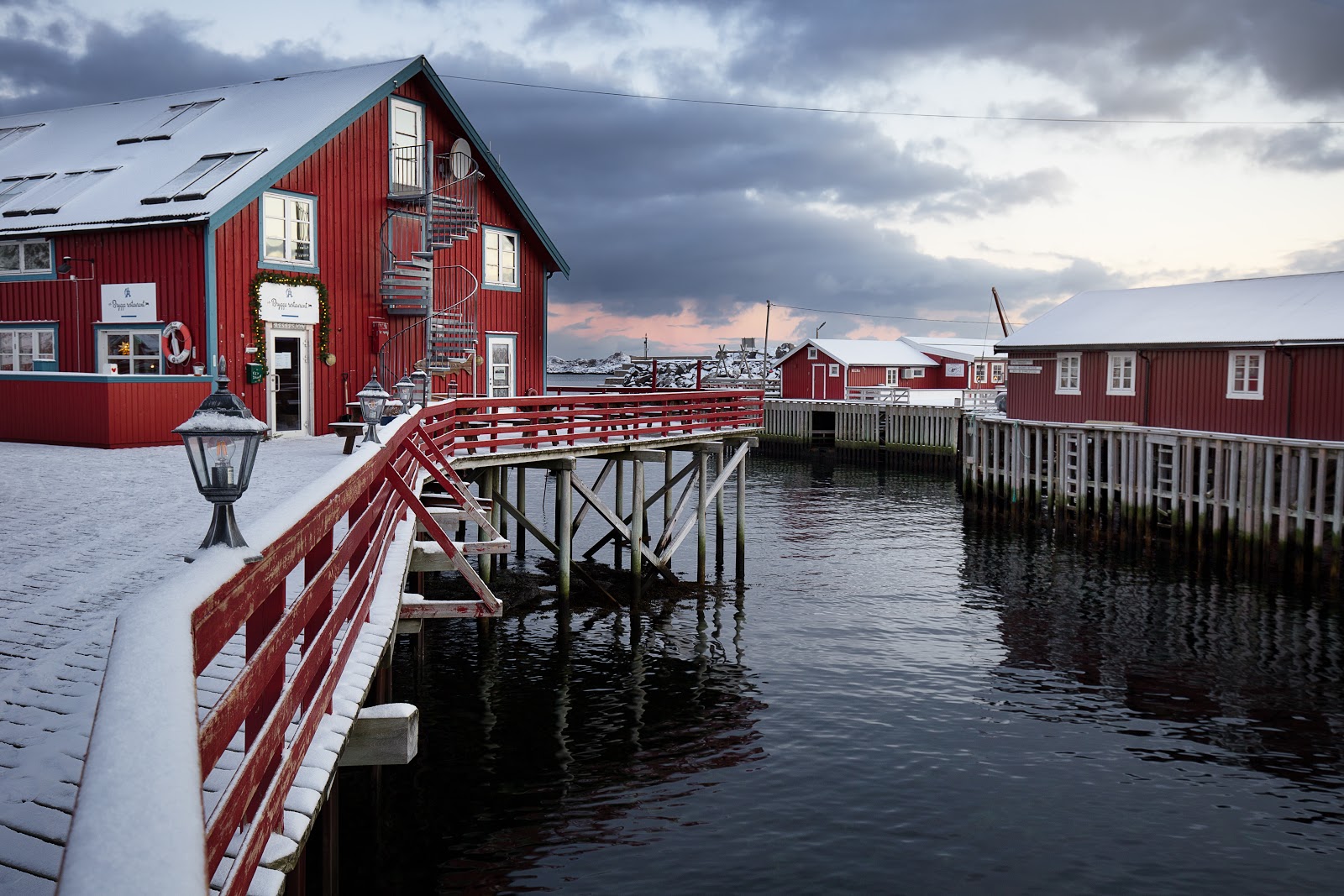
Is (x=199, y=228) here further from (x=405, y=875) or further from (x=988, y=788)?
(x=988, y=788)

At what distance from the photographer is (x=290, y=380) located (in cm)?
2306

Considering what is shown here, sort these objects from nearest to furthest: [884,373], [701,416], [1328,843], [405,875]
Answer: [405,875] → [1328,843] → [701,416] → [884,373]

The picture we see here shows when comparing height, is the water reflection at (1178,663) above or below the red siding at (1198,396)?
below

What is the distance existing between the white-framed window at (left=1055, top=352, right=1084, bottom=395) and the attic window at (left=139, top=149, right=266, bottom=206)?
89.9 ft

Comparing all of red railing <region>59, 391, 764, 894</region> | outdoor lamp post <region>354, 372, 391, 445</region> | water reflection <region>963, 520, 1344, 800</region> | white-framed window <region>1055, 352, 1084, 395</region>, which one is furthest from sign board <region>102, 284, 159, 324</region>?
white-framed window <region>1055, 352, 1084, 395</region>

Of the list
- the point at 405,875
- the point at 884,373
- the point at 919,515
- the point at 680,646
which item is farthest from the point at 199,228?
the point at 884,373

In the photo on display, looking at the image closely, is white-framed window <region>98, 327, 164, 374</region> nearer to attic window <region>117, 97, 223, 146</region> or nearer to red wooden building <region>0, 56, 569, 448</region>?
red wooden building <region>0, 56, 569, 448</region>

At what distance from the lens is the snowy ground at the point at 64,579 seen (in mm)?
4070

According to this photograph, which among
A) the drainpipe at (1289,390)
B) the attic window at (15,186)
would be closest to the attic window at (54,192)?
the attic window at (15,186)

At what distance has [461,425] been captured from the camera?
1844cm

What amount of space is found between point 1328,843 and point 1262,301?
27.5 metres

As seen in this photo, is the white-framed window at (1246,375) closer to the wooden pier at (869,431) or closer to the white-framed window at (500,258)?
the wooden pier at (869,431)

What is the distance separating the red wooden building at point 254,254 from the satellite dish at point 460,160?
5 centimetres

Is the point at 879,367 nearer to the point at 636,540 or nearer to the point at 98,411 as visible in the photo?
the point at 636,540
